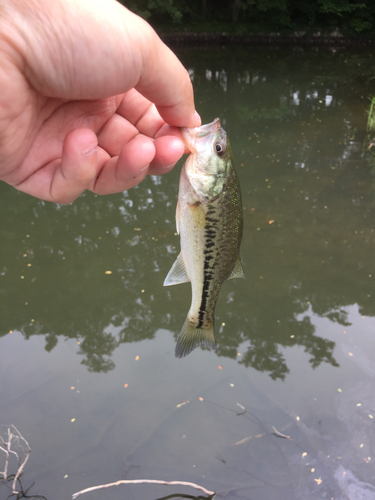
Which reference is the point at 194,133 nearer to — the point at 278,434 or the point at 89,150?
the point at 89,150

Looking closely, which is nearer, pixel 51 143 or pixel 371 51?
pixel 51 143

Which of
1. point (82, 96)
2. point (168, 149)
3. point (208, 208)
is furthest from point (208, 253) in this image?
point (82, 96)

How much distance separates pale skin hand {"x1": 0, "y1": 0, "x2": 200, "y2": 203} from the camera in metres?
1.46

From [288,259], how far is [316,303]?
923 millimetres

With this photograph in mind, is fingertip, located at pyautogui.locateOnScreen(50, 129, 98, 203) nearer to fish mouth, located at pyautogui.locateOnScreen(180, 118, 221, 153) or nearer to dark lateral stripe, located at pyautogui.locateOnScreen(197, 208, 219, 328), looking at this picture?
fish mouth, located at pyautogui.locateOnScreen(180, 118, 221, 153)

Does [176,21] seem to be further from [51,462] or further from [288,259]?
[51,462]

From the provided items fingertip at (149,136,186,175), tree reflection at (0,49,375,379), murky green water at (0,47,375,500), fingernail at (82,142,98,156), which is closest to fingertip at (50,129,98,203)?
fingernail at (82,142,98,156)

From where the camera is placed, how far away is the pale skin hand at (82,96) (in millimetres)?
1463

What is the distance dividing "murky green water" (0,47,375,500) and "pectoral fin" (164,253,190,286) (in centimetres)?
220

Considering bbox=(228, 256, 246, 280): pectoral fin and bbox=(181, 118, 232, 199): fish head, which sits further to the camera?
bbox=(228, 256, 246, 280): pectoral fin

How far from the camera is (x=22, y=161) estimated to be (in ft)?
6.78

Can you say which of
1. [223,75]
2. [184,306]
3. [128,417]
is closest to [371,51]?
[223,75]

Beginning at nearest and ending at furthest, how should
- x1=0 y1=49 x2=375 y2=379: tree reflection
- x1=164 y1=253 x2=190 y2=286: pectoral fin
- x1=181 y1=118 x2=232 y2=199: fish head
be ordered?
1. x1=181 y1=118 x2=232 y2=199: fish head
2. x1=164 y1=253 x2=190 y2=286: pectoral fin
3. x1=0 y1=49 x2=375 y2=379: tree reflection

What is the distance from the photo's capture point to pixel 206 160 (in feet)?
6.72
